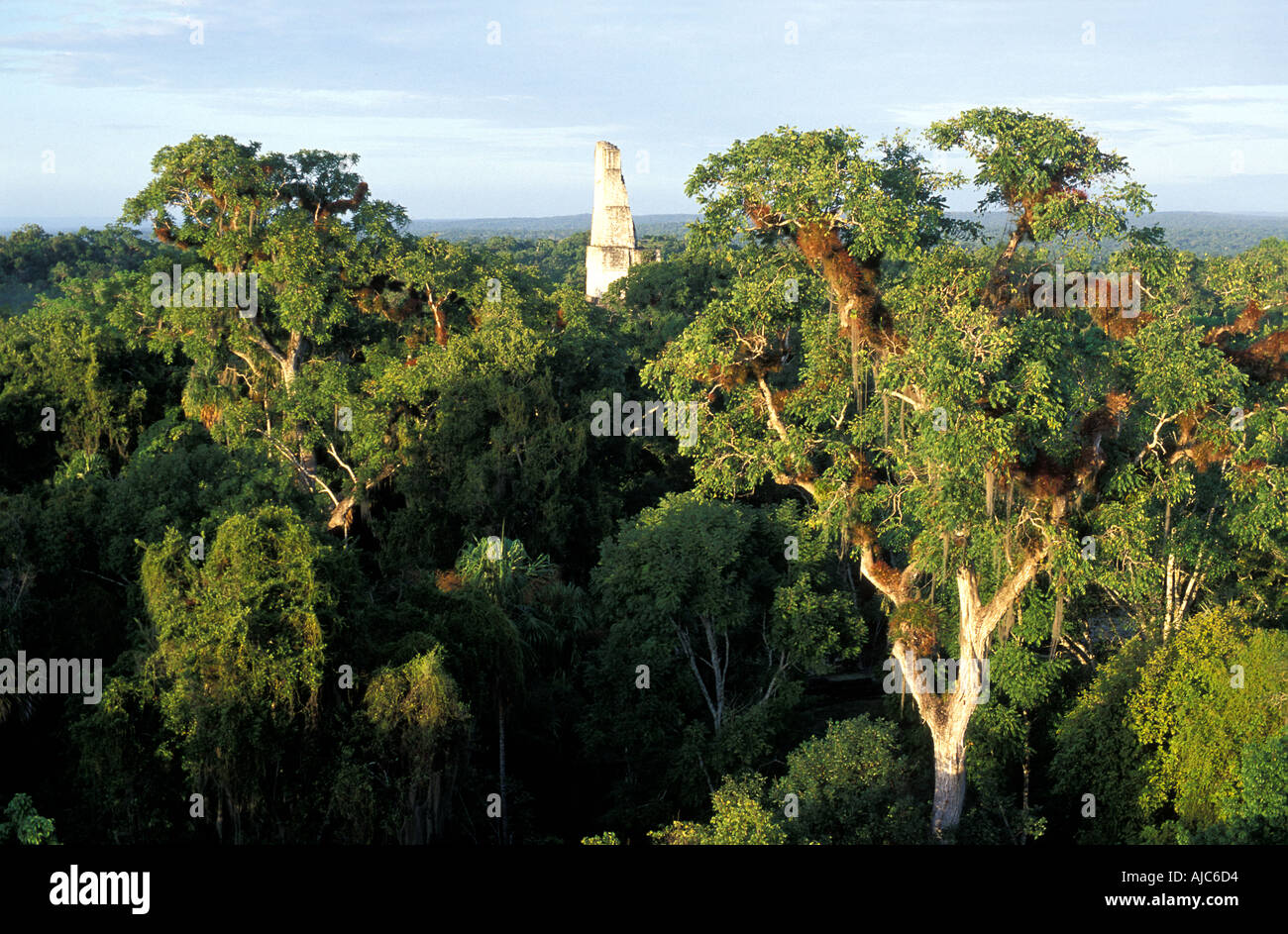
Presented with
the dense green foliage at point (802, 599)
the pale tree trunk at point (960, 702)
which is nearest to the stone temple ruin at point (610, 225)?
the dense green foliage at point (802, 599)

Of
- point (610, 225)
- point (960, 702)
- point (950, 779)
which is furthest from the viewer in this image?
point (610, 225)

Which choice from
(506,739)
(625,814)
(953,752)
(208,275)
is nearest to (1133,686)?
(953,752)

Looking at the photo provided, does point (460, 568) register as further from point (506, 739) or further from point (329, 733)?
point (329, 733)

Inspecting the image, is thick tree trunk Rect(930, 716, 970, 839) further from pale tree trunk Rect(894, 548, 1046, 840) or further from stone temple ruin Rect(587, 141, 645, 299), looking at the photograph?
stone temple ruin Rect(587, 141, 645, 299)

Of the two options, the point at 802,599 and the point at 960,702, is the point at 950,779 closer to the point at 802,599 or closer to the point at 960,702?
the point at 960,702

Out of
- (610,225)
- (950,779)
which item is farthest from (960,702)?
(610,225)

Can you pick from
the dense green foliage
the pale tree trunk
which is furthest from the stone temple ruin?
the pale tree trunk

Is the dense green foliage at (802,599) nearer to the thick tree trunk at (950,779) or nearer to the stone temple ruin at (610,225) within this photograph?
the thick tree trunk at (950,779)
